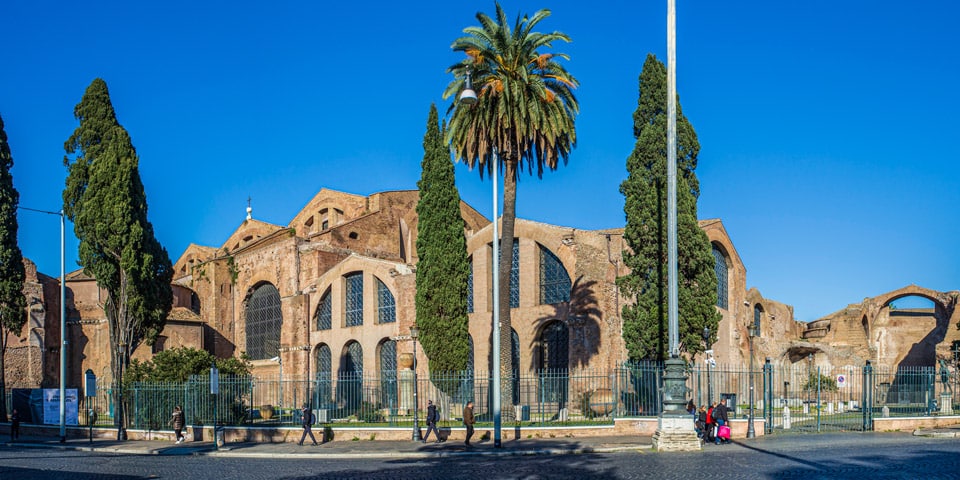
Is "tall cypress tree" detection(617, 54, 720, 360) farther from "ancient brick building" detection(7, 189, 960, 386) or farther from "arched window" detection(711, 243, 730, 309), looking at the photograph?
"arched window" detection(711, 243, 730, 309)

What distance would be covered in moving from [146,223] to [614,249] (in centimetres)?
1947

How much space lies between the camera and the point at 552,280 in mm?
40219

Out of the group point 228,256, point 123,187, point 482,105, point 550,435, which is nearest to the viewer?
point 550,435

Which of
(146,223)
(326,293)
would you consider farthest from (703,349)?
(326,293)

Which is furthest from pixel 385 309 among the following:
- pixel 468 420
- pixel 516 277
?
pixel 468 420

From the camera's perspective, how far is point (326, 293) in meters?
50.3

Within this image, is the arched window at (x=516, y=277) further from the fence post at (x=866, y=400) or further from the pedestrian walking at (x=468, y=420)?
the pedestrian walking at (x=468, y=420)

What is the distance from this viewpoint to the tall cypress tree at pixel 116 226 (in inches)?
1296

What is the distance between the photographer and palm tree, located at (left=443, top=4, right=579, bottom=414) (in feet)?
91.5

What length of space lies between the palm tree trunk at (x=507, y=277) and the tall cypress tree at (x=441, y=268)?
3.98 m

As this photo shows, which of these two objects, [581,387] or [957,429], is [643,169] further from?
[957,429]

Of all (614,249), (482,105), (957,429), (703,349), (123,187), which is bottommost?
(957,429)

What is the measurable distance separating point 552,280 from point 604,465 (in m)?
21.9

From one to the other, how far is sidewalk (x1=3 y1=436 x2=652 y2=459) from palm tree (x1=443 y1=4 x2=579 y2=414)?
4014 mm
